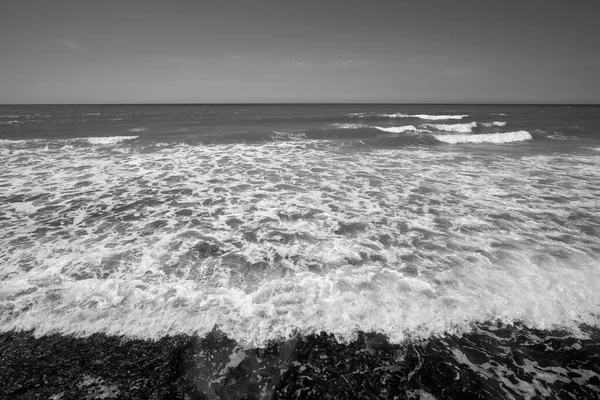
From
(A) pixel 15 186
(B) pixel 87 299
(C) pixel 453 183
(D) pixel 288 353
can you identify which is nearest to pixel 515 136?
(C) pixel 453 183

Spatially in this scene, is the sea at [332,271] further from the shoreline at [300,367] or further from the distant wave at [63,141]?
the distant wave at [63,141]

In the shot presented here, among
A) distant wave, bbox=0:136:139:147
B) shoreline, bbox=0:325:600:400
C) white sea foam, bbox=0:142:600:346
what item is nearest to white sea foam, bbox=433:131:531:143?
white sea foam, bbox=0:142:600:346

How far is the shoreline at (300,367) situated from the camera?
10.4 feet

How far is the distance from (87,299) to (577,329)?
7278mm

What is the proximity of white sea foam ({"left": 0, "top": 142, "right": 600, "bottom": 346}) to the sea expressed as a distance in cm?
3

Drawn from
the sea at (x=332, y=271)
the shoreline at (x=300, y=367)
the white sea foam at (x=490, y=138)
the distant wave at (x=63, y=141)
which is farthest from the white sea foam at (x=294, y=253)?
the white sea foam at (x=490, y=138)

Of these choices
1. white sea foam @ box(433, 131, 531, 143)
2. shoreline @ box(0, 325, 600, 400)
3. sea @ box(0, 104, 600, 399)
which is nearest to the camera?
A: shoreline @ box(0, 325, 600, 400)

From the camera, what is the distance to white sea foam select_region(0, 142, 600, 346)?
4.16 meters

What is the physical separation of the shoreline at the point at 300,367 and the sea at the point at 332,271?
24 millimetres

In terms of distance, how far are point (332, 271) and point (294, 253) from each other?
1007 millimetres

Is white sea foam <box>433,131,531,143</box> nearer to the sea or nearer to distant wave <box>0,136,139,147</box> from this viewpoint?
the sea

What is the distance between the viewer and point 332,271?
5.35 meters

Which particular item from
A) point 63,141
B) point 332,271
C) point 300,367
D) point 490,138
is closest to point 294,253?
point 332,271

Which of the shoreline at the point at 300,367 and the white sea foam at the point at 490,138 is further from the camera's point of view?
the white sea foam at the point at 490,138
